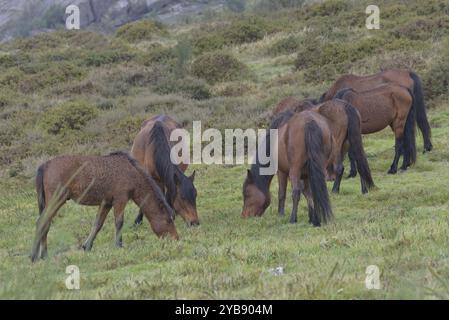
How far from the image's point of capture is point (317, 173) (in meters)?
9.42

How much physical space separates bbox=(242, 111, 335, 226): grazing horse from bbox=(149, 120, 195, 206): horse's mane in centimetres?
125

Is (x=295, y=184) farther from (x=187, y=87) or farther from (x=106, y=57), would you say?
(x=106, y=57)

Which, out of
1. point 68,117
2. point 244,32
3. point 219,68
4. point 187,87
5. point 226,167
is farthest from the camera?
point 244,32

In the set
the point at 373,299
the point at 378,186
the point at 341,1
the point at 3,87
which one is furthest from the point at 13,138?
the point at 341,1

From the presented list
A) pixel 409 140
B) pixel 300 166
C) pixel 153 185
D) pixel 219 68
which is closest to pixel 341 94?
pixel 409 140

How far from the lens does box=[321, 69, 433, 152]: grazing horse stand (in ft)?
46.2

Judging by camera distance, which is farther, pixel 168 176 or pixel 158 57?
pixel 158 57

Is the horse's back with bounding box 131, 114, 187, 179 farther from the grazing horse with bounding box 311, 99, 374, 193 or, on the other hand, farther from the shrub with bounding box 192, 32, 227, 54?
the shrub with bounding box 192, 32, 227, 54

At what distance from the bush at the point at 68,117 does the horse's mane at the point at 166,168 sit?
38.3 feet

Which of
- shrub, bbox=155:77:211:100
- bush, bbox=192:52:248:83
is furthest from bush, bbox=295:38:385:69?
shrub, bbox=155:77:211:100

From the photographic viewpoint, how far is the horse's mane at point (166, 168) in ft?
33.1

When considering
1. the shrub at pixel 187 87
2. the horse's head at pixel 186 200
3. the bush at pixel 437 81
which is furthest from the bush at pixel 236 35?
the horse's head at pixel 186 200

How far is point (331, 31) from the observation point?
31906 mm

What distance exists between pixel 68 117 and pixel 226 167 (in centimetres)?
818
